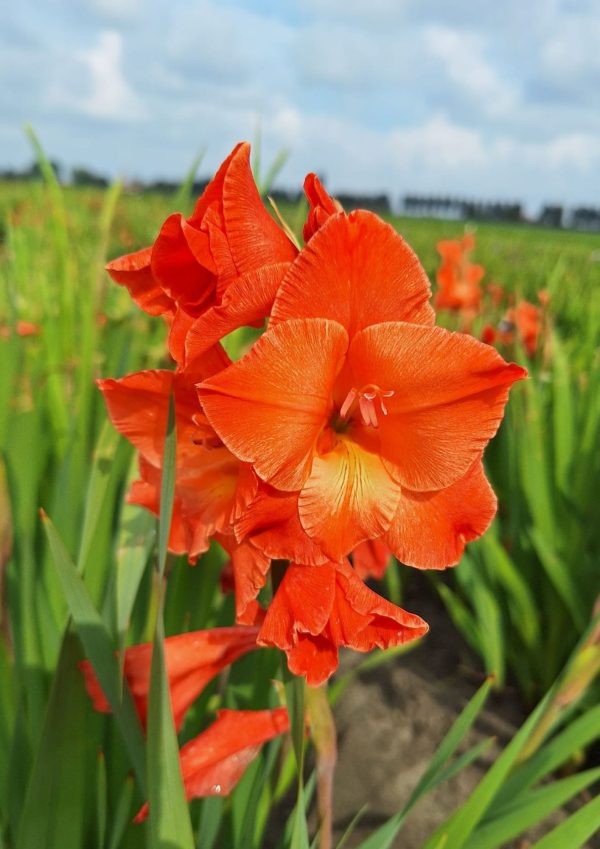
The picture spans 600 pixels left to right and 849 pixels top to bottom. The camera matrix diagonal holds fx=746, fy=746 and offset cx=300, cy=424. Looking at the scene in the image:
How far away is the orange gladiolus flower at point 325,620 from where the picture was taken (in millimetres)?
544

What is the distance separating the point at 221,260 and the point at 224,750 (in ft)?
1.43

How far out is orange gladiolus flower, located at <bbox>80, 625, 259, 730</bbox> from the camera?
67 cm

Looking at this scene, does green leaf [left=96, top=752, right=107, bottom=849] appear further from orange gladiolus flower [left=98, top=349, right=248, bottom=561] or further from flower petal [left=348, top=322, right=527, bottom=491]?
flower petal [left=348, top=322, right=527, bottom=491]

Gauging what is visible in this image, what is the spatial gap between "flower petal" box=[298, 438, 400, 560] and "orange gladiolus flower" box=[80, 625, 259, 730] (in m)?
0.18

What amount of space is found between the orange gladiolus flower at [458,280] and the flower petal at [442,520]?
1.98 m

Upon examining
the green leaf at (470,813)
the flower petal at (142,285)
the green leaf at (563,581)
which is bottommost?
the green leaf at (563,581)

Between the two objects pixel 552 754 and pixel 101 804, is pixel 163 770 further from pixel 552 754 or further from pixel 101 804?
pixel 552 754

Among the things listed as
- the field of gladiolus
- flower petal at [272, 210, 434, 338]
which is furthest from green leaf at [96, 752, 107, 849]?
flower petal at [272, 210, 434, 338]

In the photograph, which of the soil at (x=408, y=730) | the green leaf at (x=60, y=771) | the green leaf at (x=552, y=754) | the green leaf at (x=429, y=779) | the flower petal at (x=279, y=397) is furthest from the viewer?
the soil at (x=408, y=730)

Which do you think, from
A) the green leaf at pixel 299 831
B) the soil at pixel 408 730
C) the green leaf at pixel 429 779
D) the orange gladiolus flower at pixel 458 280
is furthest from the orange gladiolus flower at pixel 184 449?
the orange gladiolus flower at pixel 458 280

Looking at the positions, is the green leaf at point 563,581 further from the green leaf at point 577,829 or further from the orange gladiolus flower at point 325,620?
the orange gladiolus flower at point 325,620

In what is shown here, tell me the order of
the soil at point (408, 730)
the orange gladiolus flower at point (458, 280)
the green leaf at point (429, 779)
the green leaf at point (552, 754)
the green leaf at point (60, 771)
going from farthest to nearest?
the orange gladiolus flower at point (458, 280) → the soil at point (408, 730) → the green leaf at point (552, 754) → the green leaf at point (429, 779) → the green leaf at point (60, 771)

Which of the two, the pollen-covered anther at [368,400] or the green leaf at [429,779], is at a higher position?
the pollen-covered anther at [368,400]

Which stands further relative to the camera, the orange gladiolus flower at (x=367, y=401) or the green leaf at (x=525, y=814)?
the green leaf at (x=525, y=814)
